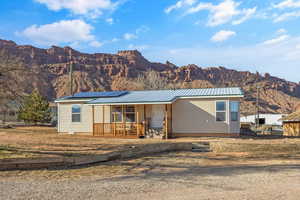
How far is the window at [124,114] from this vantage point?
67.2ft

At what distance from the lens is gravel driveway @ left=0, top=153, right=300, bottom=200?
5926 millimetres

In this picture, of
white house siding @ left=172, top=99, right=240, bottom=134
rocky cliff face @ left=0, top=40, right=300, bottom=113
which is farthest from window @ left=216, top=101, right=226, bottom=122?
rocky cliff face @ left=0, top=40, right=300, bottom=113

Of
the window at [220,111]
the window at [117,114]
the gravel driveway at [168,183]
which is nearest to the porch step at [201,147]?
the window at [220,111]

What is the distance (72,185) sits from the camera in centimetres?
679

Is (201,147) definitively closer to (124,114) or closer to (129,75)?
(124,114)

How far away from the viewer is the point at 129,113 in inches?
807

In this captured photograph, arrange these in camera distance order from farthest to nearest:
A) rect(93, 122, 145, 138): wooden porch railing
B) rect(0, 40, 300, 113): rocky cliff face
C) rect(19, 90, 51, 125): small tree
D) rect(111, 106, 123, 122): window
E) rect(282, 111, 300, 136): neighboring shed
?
rect(0, 40, 300, 113): rocky cliff face < rect(19, 90, 51, 125): small tree < rect(282, 111, 300, 136): neighboring shed < rect(111, 106, 123, 122): window < rect(93, 122, 145, 138): wooden porch railing

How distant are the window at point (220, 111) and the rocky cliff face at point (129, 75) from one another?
211 ft

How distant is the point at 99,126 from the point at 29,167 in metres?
11.6

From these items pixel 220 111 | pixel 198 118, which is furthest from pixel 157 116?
pixel 220 111

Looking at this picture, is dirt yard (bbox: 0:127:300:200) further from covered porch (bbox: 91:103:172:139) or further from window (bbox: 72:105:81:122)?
window (bbox: 72:105:81:122)

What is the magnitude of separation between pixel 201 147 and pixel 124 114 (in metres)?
7.76

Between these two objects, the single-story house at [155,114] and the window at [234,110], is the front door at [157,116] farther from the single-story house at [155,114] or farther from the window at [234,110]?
the window at [234,110]

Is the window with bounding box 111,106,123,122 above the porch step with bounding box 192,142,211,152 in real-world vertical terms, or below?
above
